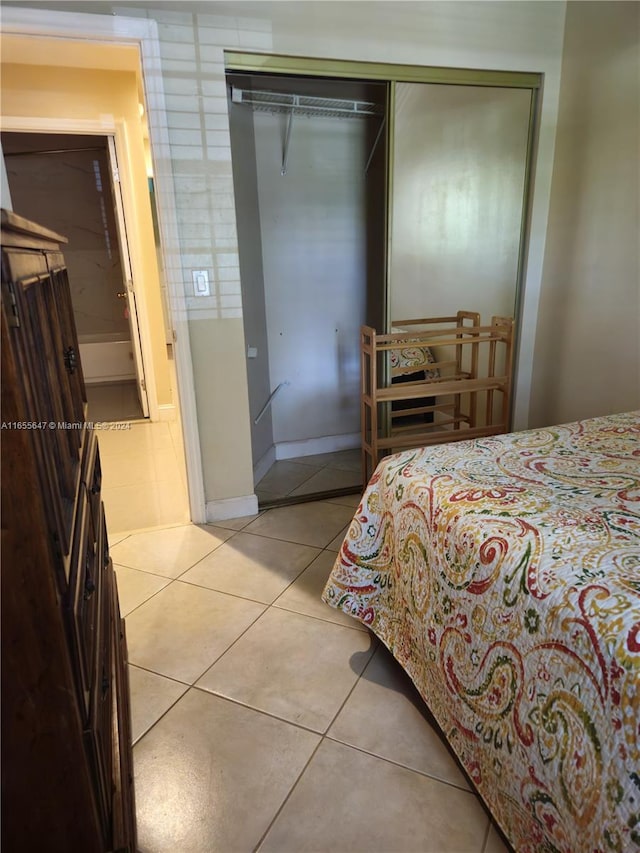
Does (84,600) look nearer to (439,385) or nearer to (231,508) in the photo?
(231,508)

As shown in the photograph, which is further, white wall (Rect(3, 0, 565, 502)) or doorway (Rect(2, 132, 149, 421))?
doorway (Rect(2, 132, 149, 421))

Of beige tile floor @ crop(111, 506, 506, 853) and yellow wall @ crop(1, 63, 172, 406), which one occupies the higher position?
yellow wall @ crop(1, 63, 172, 406)

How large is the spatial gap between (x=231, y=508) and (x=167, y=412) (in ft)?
6.44

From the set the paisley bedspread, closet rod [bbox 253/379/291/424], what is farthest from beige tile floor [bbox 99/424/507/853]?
closet rod [bbox 253/379/291/424]

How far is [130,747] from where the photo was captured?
1.36 m

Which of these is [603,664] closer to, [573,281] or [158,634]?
[158,634]

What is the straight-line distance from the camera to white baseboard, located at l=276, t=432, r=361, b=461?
350 centimetres

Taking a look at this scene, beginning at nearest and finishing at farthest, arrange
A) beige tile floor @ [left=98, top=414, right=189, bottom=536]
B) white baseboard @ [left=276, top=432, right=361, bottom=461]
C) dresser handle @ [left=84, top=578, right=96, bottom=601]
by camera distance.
Result: dresser handle @ [left=84, top=578, right=96, bottom=601] → beige tile floor @ [left=98, top=414, right=189, bottom=536] → white baseboard @ [left=276, top=432, right=361, bottom=461]


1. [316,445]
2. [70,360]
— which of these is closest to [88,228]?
[316,445]

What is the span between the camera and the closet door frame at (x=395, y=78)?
221 centimetres

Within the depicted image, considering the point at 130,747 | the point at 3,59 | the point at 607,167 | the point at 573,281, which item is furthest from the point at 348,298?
the point at 130,747

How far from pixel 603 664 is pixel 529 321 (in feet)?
7.98

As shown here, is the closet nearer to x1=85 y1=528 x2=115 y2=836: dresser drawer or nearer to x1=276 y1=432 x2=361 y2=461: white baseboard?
x1=276 y1=432 x2=361 y2=461: white baseboard

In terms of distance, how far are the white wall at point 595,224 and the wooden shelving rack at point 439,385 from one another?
12.5 inches
